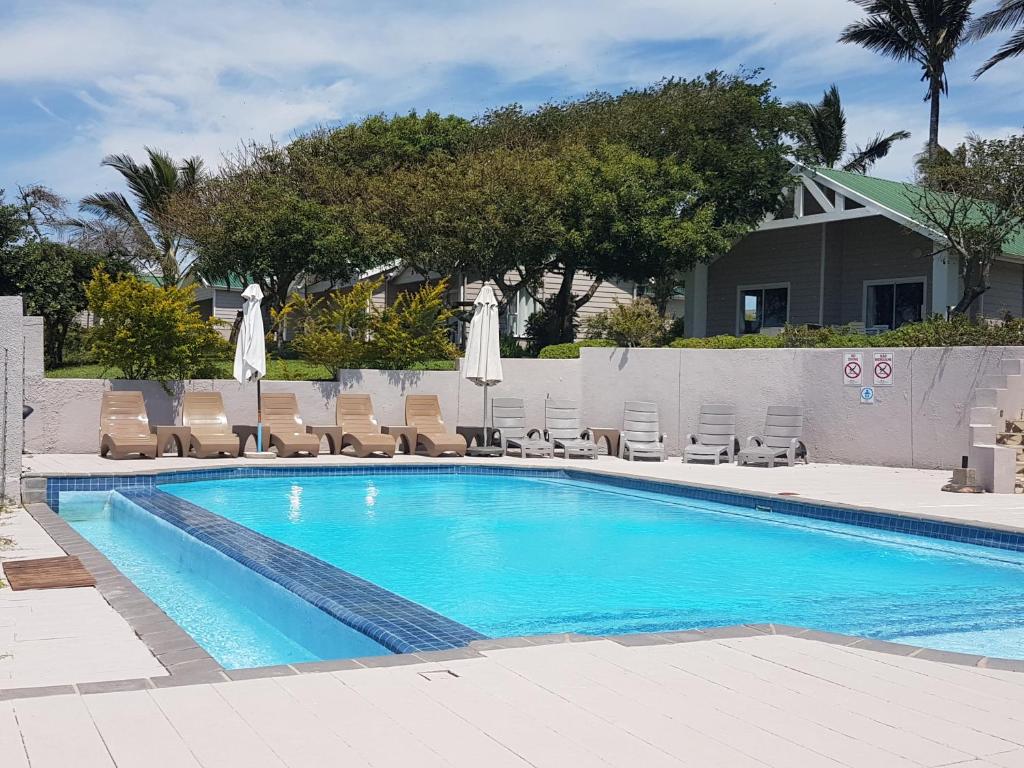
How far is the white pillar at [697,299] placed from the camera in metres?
24.1

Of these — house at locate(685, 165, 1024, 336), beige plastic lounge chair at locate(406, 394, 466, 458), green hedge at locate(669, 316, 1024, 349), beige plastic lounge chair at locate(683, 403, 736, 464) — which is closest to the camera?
green hedge at locate(669, 316, 1024, 349)

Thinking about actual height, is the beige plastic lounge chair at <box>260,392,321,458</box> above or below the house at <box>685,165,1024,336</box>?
below

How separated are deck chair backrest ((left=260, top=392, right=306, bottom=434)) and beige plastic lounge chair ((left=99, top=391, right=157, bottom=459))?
1766 millimetres

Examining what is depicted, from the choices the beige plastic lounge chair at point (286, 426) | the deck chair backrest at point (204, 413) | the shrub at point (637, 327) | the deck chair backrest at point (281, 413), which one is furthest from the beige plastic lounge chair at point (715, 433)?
the deck chair backrest at point (204, 413)

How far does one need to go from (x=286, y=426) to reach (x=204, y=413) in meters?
1.30

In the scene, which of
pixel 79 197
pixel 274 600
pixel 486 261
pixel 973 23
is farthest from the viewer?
pixel 79 197

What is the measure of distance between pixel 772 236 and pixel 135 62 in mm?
14151

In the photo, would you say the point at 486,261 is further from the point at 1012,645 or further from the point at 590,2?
the point at 1012,645

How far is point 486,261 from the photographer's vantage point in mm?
20719

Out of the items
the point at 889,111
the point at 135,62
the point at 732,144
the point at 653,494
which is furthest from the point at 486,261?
the point at 889,111

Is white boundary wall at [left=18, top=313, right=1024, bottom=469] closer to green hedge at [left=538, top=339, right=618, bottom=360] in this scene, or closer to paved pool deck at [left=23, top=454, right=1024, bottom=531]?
paved pool deck at [left=23, top=454, right=1024, bottom=531]

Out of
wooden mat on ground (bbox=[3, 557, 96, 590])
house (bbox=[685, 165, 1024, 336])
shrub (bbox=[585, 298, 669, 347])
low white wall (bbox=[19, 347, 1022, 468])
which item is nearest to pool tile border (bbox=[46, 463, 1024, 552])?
low white wall (bbox=[19, 347, 1022, 468])

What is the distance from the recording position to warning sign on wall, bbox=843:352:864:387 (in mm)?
14891

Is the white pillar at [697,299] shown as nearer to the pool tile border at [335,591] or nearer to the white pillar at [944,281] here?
the white pillar at [944,281]
